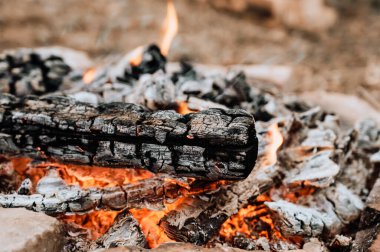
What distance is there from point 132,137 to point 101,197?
1.07 ft

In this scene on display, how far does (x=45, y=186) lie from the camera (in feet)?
5.93

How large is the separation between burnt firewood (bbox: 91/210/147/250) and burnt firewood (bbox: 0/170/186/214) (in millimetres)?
78

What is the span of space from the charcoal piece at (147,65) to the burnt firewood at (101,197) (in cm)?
103

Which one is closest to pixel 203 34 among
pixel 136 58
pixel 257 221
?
pixel 136 58

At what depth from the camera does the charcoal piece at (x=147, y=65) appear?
2.57 m

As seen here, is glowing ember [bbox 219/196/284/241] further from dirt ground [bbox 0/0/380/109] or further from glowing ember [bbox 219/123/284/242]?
dirt ground [bbox 0/0/380/109]

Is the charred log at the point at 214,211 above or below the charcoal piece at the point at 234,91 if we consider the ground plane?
below

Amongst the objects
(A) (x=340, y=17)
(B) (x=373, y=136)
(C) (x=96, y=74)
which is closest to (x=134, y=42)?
(C) (x=96, y=74)

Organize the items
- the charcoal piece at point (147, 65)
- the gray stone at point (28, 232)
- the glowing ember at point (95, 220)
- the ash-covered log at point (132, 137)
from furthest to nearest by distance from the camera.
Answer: the charcoal piece at point (147, 65), the glowing ember at point (95, 220), the ash-covered log at point (132, 137), the gray stone at point (28, 232)

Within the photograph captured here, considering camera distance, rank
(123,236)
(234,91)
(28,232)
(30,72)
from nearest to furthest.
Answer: (28,232), (123,236), (234,91), (30,72)

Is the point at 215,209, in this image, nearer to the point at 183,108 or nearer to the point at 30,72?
→ the point at 183,108

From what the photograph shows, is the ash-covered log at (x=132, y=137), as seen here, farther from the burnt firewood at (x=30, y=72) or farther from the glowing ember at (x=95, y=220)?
the burnt firewood at (x=30, y=72)

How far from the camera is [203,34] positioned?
4.39 meters

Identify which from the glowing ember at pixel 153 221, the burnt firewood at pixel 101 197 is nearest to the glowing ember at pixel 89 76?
the burnt firewood at pixel 101 197
